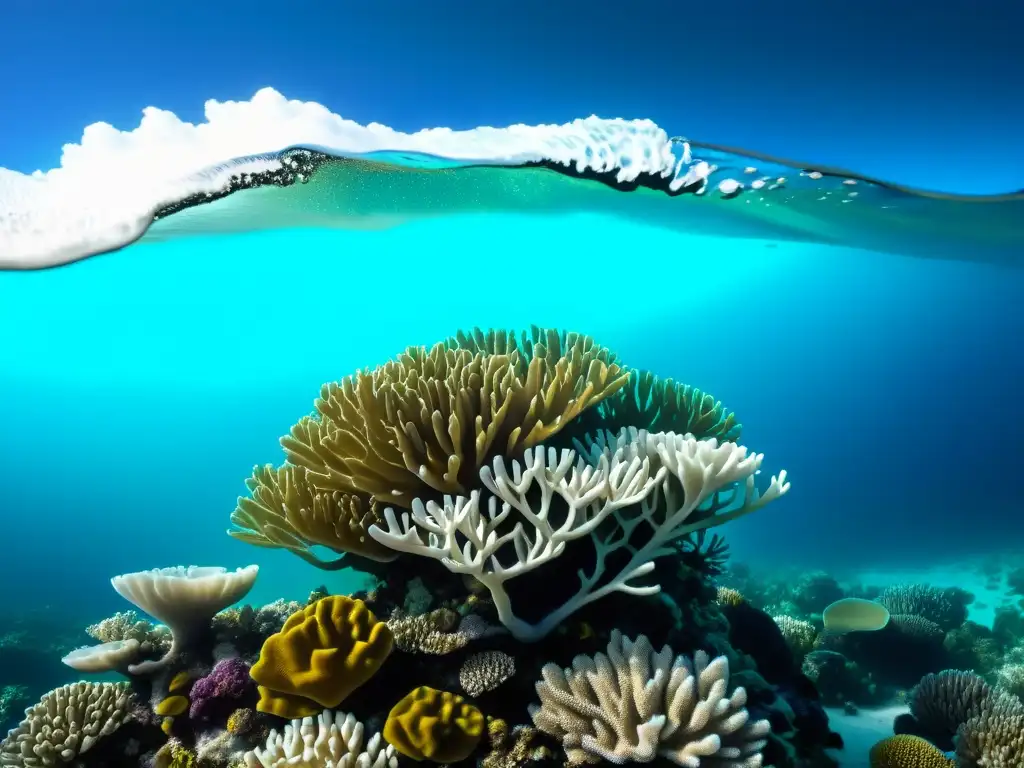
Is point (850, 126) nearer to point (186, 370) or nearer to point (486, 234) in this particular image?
point (486, 234)

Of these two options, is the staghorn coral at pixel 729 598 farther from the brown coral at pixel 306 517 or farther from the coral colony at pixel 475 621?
the brown coral at pixel 306 517

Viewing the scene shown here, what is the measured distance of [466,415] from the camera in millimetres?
4082

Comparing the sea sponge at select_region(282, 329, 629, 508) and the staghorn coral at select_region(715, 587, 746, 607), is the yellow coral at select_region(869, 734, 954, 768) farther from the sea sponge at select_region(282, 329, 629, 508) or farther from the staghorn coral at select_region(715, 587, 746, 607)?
the sea sponge at select_region(282, 329, 629, 508)

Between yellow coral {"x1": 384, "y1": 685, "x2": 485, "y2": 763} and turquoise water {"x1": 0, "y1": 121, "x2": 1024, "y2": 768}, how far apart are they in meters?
0.27

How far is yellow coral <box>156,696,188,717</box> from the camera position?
4.32m

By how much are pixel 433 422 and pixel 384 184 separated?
461 inches

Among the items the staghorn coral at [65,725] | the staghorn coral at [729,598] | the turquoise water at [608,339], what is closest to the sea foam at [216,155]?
the turquoise water at [608,339]

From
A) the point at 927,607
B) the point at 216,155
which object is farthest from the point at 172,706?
the point at 927,607

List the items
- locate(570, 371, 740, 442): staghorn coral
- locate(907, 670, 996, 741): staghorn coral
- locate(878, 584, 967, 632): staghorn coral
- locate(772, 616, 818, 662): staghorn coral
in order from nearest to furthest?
1. locate(570, 371, 740, 442): staghorn coral
2. locate(907, 670, 996, 741): staghorn coral
3. locate(772, 616, 818, 662): staghorn coral
4. locate(878, 584, 967, 632): staghorn coral

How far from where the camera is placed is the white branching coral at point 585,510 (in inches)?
133

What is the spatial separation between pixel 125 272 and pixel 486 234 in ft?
44.5

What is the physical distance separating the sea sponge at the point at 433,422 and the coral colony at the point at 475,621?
0.02 meters

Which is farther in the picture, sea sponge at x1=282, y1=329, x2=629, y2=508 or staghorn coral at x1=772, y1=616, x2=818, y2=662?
staghorn coral at x1=772, y1=616, x2=818, y2=662

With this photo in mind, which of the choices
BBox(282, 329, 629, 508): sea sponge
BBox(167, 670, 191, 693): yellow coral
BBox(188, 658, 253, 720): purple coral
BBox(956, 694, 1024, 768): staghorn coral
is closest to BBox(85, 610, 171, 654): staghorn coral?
BBox(167, 670, 191, 693): yellow coral
